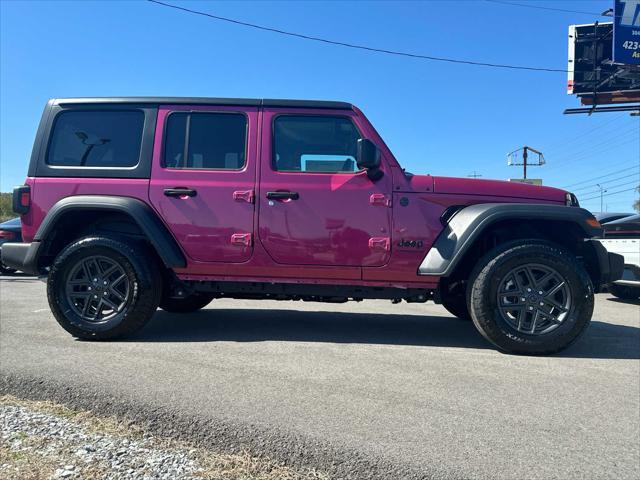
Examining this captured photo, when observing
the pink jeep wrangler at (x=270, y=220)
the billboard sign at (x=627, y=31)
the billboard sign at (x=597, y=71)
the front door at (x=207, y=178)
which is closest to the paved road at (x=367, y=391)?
the pink jeep wrangler at (x=270, y=220)

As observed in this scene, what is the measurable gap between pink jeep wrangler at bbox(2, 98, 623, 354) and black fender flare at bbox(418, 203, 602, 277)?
12 mm

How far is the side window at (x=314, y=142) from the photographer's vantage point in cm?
398

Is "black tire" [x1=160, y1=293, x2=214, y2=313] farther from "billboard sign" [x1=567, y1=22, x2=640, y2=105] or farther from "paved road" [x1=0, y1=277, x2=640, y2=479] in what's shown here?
"billboard sign" [x1=567, y1=22, x2=640, y2=105]

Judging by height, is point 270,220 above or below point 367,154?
below

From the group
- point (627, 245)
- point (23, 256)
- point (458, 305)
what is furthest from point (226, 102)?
point (627, 245)

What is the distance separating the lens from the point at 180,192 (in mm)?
3895

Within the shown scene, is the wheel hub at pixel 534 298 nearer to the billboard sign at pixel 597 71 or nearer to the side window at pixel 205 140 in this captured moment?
the side window at pixel 205 140

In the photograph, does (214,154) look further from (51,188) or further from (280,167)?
(51,188)

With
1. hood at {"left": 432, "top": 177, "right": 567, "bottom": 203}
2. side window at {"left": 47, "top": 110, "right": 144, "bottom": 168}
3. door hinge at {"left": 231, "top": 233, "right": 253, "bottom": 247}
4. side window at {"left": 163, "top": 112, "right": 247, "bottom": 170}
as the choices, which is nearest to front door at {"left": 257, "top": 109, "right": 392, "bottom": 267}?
door hinge at {"left": 231, "top": 233, "right": 253, "bottom": 247}

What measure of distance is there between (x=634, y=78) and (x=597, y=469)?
19673 millimetres

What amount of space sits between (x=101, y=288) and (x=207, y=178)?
1349 millimetres

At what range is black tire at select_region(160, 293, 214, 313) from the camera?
500 centimetres

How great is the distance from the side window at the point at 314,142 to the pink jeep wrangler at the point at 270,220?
10 millimetres

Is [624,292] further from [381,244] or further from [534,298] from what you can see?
[381,244]
